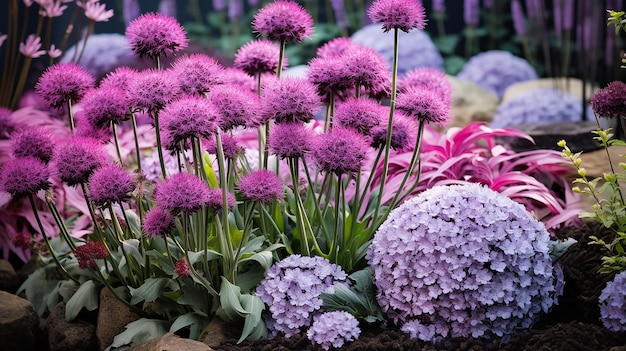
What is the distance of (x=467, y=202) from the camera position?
6.84 feet

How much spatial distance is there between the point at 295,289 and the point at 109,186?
1.93ft

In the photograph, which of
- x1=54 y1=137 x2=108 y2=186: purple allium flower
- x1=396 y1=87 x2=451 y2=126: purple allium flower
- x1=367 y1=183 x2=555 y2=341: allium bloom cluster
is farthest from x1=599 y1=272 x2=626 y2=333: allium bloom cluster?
x1=54 y1=137 x2=108 y2=186: purple allium flower

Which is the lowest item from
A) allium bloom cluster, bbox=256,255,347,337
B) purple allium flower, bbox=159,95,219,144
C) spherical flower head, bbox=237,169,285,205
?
allium bloom cluster, bbox=256,255,347,337

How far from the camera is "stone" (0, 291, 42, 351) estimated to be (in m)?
2.31

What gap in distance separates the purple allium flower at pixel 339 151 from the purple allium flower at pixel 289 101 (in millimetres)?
81

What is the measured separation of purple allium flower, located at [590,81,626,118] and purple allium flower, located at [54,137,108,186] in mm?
1311

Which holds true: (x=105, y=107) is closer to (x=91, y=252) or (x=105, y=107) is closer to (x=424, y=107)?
(x=91, y=252)

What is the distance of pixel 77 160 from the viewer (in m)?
1.92

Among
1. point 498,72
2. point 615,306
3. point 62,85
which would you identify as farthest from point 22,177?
point 498,72

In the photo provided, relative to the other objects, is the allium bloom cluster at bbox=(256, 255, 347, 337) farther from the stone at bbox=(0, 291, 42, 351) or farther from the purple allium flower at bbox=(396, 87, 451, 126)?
the stone at bbox=(0, 291, 42, 351)

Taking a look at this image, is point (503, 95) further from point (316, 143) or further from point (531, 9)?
point (316, 143)

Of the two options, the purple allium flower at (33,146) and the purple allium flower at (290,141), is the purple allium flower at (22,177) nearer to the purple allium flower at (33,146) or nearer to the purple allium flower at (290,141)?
the purple allium flower at (33,146)

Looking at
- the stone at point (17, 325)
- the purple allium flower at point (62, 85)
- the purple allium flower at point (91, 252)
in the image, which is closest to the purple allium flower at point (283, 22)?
the purple allium flower at point (62, 85)

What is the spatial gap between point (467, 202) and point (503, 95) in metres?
3.64
